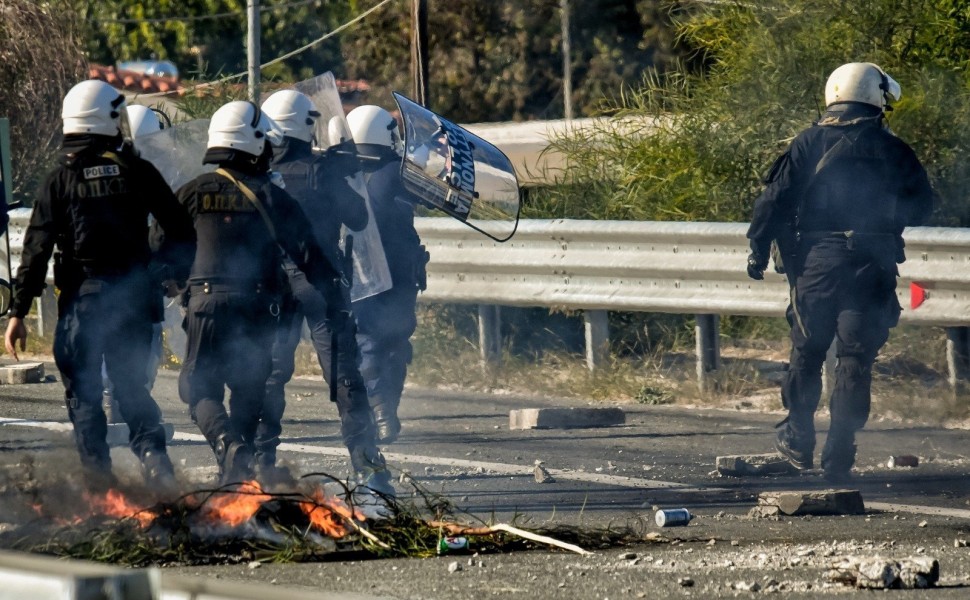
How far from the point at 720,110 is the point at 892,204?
133 inches

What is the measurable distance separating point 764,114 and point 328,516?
591 centimetres

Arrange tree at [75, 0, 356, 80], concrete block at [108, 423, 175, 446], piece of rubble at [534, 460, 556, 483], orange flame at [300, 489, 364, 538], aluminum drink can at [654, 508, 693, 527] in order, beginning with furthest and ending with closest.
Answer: tree at [75, 0, 356, 80] < concrete block at [108, 423, 175, 446] < piece of rubble at [534, 460, 556, 483] < aluminum drink can at [654, 508, 693, 527] < orange flame at [300, 489, 364, 538]

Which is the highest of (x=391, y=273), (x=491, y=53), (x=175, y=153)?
(x=491, y=53)

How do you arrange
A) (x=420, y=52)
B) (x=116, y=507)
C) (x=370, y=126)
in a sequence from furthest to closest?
(x=420, y=52), (x=370, y=126), (x=116, y=507)

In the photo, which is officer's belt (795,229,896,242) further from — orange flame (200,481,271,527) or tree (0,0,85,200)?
tree (0,0,85,200)

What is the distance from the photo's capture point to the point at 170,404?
10227mm

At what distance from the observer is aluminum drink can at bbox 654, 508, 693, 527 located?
6355mm

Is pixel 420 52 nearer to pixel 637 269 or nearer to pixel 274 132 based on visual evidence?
pixel 637 269

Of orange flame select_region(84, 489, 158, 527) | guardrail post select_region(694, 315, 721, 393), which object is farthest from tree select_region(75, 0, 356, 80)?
orange flame select_region(84, 489, 158, 527)

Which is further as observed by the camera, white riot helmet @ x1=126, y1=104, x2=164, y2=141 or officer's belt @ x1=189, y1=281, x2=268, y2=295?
white riot helmet @ x1=126, y1=104, x2=164, y2=141

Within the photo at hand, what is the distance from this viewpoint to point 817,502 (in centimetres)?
660

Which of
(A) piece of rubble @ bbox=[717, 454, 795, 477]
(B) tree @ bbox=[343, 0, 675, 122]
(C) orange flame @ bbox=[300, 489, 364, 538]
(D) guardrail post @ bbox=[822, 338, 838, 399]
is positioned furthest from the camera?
(B) tree @ bbox=[343, 0, 675, 122]

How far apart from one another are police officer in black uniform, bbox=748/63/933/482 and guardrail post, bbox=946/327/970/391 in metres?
1.45

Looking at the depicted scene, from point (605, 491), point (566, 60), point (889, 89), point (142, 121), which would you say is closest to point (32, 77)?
point (142, 121)
